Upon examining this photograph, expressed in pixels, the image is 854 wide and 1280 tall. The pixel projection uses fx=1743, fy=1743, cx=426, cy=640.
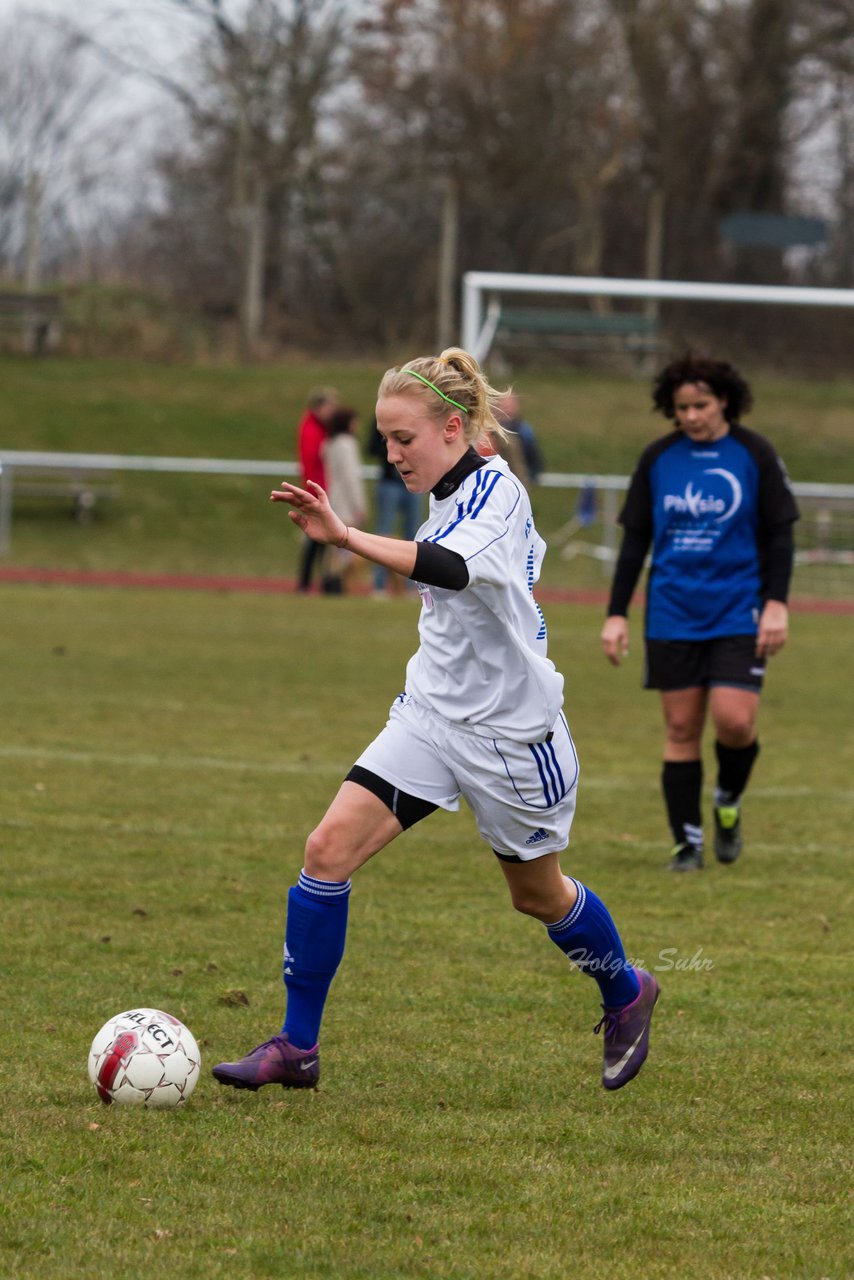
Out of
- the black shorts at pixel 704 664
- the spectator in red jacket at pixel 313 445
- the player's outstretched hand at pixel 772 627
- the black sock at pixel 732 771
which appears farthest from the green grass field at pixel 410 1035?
the spectator in red jacket at pixel 313 445

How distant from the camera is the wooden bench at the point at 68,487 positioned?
75.4 ft

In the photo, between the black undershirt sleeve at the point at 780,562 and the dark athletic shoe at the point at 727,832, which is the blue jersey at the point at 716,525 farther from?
the dark athletic shoe at the point at 727,832

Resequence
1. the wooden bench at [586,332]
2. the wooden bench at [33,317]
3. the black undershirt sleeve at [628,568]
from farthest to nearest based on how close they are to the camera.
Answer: the wooden bench at [33,317]
the wooden bench at [586,332]
the black undershirt sleeve at [628,568]

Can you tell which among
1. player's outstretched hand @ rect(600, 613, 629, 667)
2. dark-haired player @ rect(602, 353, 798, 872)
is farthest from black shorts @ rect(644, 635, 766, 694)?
player's outstretched hand @ rect(600, 613, 629, 667)

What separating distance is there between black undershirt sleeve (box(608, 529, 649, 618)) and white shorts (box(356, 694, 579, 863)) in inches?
117

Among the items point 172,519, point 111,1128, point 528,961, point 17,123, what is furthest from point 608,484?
point 17,123

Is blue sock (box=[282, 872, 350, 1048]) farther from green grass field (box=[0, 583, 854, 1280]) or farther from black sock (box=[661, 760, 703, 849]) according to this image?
black sock (box=[661, 760, 703, 849])

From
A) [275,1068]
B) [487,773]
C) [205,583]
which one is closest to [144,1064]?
[275,1068]

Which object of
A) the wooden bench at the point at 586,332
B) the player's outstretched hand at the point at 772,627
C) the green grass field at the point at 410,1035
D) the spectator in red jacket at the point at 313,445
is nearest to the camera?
the green grass field at the point at 410,1035

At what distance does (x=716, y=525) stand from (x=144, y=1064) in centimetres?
371

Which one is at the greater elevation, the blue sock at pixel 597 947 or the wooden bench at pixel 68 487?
the blue sock at pixel 597 947

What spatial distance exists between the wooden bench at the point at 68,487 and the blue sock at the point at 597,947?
19.2 metres

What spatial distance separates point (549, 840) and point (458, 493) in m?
0.88

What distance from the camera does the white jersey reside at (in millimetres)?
4016
